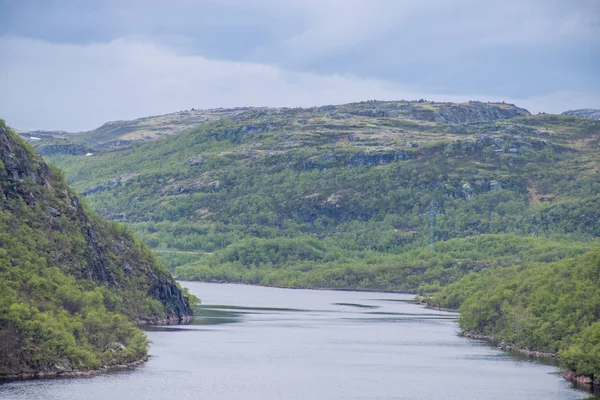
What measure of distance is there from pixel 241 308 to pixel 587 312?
270 ft

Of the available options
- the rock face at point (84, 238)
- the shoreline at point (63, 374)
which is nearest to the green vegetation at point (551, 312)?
the shoreline at point (63, 374)

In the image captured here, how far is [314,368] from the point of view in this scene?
113188mm

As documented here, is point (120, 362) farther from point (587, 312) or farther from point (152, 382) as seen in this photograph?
point (587, 312)

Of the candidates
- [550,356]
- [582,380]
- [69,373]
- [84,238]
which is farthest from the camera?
[84,238]

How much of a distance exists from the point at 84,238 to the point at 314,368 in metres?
39.7

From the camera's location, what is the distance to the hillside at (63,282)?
95.7m

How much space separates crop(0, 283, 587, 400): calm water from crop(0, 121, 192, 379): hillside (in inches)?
130

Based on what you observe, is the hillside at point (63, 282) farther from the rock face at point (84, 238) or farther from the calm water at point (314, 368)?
the calm water at point (314, 368)

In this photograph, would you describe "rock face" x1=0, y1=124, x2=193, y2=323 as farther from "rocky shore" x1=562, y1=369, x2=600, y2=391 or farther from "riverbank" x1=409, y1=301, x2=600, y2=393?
"rocky shore" x1=562, y1=369, x2=600, y2=391

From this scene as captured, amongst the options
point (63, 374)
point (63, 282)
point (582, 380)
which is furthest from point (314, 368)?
point (63, 282)

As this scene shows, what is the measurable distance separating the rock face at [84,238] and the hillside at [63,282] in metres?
0.17

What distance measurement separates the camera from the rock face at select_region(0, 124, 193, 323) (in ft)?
429

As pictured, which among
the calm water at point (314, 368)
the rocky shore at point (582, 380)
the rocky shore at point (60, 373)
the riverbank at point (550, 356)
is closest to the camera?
the rocky shore at point (60, 373)

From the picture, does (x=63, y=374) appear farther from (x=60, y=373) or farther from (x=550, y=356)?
(x=550, y=356)
